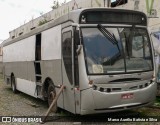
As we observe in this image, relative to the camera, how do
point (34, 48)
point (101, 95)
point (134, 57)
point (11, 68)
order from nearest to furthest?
point (101, 95), point (134, 57), point (34, 48), point (11, 68)

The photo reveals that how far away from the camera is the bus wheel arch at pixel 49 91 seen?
1111 cm

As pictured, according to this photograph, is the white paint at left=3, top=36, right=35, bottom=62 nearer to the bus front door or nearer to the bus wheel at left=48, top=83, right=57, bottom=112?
the bus wheel at left=48, top=83, right=57, bottom=112

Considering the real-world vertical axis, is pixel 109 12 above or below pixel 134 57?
above

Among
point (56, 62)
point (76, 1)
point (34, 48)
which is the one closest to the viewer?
point (56, 62)

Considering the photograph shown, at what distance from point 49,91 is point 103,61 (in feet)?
10.4

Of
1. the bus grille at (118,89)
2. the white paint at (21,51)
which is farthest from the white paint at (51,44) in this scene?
the bus grille at (118,89)

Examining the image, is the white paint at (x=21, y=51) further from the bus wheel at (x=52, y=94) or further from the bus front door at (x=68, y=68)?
the bus front door at (x=68, y=68)

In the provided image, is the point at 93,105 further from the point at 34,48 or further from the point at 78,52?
the point at 34,48

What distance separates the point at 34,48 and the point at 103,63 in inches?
200

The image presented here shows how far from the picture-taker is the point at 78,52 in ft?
29.5

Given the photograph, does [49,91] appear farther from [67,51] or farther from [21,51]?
[21,51]

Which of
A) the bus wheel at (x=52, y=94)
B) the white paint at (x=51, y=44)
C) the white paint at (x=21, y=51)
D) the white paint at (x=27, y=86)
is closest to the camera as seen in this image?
the white paint at (x=51, y=44)

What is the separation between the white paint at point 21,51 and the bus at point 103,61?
133 inches

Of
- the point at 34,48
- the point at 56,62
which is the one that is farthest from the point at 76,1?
the point at 56,62
